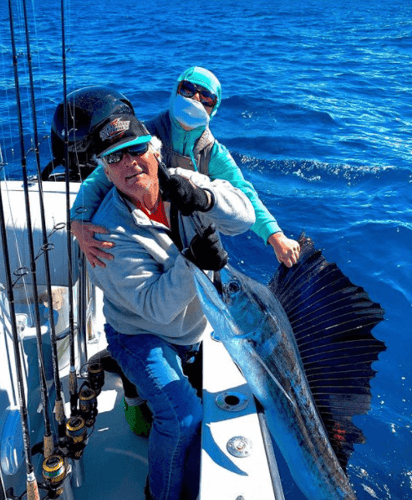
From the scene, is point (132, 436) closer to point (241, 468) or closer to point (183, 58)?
point (241, 468)

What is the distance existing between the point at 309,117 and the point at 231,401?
6.51 meters

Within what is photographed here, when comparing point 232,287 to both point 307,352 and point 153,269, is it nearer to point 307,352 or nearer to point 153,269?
point 153,269

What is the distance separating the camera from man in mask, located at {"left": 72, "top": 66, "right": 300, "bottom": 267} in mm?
2082

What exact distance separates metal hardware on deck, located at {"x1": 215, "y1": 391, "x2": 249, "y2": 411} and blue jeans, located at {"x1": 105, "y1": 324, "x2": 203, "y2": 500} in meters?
0.07

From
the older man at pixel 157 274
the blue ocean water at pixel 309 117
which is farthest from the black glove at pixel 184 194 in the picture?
the blue ocean water at pixel 309 117

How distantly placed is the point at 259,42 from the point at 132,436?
488 inches

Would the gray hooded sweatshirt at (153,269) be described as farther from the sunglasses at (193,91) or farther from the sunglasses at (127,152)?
the sunglasses at (193,91)

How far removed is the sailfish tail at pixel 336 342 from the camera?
179cm

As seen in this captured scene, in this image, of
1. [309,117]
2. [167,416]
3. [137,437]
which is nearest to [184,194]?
[167,416]

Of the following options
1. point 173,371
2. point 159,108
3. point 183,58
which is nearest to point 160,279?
point 173,371

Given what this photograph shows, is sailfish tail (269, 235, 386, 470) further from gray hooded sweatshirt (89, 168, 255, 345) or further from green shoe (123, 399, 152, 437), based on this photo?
green shoe (123, 399, 152, 437)

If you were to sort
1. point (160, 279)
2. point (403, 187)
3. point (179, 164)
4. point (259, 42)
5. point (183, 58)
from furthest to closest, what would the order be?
point (259, 42) → point (183, 58) → point (403, 187) → point (179, 164) → point (160, 279)

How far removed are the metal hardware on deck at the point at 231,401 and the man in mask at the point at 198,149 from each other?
544mm

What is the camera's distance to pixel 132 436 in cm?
218
